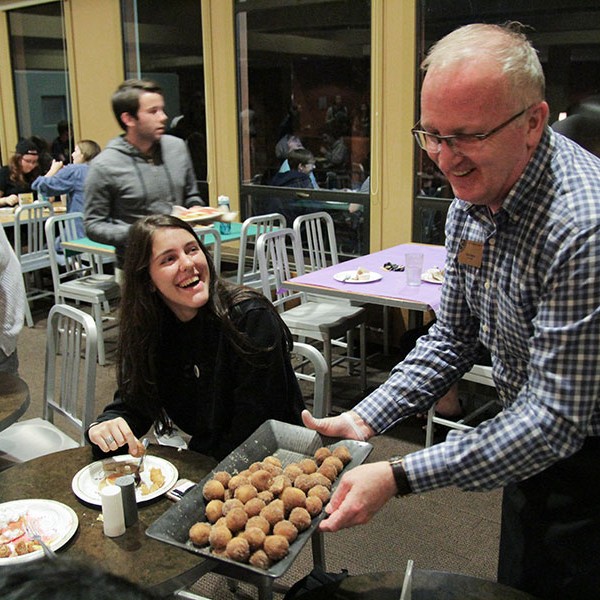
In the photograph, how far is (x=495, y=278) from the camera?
1.27 metres

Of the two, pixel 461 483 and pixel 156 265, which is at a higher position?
pixel 156 265

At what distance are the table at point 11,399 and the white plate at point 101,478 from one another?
18.9 inches

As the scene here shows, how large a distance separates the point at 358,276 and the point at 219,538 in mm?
2485

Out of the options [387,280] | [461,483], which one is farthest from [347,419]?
[387,280]

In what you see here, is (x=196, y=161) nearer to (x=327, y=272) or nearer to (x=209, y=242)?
(x=209, y=242)

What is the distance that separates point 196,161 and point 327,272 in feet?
8.38

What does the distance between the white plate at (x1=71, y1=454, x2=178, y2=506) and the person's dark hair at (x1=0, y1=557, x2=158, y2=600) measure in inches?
44.6

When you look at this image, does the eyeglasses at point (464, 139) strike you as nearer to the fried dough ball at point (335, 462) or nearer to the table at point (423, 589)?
the fried dough ball at point (335, 462)

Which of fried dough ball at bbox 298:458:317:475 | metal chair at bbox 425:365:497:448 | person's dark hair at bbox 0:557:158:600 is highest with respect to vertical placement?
person's dark hair at bbox 0:557:158:600

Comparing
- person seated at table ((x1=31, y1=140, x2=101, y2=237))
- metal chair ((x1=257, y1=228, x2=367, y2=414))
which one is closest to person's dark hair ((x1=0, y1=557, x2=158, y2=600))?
metal chair ((x1=257, y1=228, x2=367, y2=414))

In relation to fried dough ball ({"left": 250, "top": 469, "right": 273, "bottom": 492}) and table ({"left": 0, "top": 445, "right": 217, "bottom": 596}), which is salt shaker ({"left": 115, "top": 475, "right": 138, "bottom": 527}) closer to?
table ({"left": 0, "top": 445, "right": 217, "bottom": 596})

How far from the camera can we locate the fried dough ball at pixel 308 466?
141 cm

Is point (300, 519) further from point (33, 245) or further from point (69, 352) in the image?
point (33, 245)

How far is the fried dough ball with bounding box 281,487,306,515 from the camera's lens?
1.30 m
